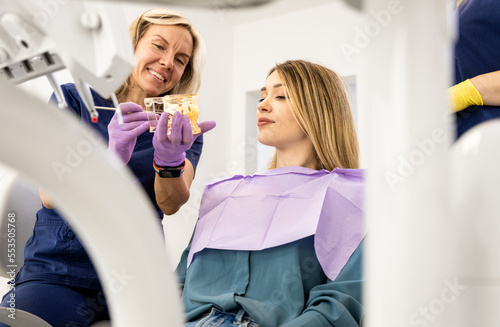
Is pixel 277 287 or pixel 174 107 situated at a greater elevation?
pixel 174 107

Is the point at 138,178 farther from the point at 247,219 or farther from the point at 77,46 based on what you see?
the point at 77,46

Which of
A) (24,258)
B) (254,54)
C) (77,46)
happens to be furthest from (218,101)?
(77,46)

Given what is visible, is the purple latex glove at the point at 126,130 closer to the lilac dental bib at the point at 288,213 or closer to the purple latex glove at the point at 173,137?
the purple latex glove at the point at 173,137

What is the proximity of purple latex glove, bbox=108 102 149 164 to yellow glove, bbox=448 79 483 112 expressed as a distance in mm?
774

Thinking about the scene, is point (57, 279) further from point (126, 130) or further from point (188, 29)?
point (188, 29)

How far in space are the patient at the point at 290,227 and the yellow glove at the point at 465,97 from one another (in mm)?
323

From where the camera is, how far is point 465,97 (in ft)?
3.97

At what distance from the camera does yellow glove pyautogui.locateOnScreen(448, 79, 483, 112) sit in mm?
1203

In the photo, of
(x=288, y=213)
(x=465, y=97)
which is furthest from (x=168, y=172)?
(x=465, y=97)

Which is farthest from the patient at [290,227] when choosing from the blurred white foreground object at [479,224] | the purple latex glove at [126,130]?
the blurred white foreground object at [479,224]

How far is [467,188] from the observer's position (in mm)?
465

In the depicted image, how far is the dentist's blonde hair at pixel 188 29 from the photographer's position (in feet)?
5.19

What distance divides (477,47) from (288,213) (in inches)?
25.4

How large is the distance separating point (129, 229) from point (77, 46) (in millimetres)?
175
